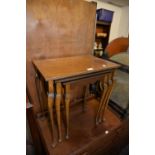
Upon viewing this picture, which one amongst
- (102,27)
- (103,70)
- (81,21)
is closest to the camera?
(103,70)

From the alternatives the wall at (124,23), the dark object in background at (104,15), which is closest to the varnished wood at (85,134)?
the dark object in background at (104,15)

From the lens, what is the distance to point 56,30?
900mm

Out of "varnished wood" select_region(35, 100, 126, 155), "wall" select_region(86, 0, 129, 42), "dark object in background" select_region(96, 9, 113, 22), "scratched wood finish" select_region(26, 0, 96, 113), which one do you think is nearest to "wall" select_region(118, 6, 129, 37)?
"wall" select_region(86, 0, 129, 42)

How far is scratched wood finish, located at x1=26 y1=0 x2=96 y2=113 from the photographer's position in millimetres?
802

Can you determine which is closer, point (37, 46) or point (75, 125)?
point (37, 46)

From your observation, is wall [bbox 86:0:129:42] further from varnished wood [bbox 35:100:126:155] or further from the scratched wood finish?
varnished wood [bbox 35:100:126:155]

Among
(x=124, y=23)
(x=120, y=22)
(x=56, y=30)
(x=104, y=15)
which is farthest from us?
(x=120, y=22)

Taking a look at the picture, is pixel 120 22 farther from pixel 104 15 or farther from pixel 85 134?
pixel 85 134

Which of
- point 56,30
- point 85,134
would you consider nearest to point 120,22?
point 56,30
